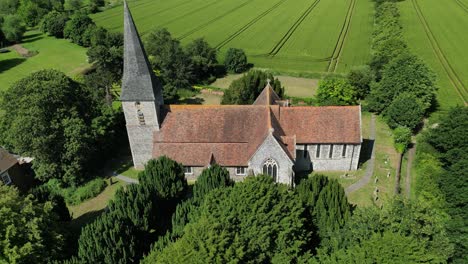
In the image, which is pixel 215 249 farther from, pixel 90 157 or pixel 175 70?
pixel 175 70

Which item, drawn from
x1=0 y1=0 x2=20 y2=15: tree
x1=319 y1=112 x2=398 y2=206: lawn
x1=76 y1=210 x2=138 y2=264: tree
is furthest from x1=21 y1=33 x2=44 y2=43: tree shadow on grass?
x1=319 y1=112 x2=398 y2=206: lawn

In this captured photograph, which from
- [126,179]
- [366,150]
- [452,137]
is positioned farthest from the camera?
[366,150]

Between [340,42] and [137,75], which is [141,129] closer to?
[137,75]

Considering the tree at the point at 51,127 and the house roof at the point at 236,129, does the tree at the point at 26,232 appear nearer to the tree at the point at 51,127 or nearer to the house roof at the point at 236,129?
the tree at the point at 51,127

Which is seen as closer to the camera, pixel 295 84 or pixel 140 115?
pixel 140 115

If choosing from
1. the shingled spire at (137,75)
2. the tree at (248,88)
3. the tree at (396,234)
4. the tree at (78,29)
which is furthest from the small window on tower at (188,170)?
the tree at (78,29)

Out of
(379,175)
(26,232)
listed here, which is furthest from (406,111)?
(26,232)

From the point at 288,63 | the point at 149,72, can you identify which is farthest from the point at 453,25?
the point at 149,72

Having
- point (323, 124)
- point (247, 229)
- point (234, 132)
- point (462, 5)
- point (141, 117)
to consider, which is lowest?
point (247, 229)
